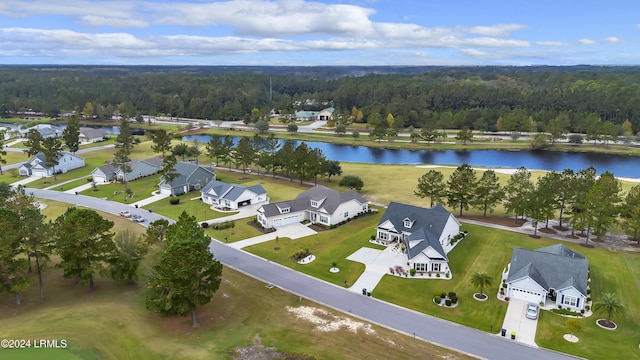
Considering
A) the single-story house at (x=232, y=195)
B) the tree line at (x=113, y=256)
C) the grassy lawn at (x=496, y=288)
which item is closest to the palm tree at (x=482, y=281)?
the grassy lawn at (x=496, y=288)

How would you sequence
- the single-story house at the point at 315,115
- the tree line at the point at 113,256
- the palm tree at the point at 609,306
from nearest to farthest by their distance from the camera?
the tree line at the point at 113,256, the palm tree at the point at 609,306, the single-story house at the point at 315,115

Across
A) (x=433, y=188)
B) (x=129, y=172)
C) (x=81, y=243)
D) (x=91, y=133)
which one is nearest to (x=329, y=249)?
(x=433, y=188)

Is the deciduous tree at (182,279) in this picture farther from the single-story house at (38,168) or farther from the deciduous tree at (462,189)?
the single-story house at (38,168)

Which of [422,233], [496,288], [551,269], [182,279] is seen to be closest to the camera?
[182,279]

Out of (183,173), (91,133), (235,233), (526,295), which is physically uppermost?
(183,173)

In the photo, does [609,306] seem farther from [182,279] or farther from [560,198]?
[182,279]

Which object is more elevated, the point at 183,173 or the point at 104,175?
the point at 183,173

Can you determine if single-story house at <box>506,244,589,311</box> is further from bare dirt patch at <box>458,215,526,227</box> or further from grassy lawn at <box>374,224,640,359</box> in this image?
bare dirt patch at <box>458,215,526,227</box>
